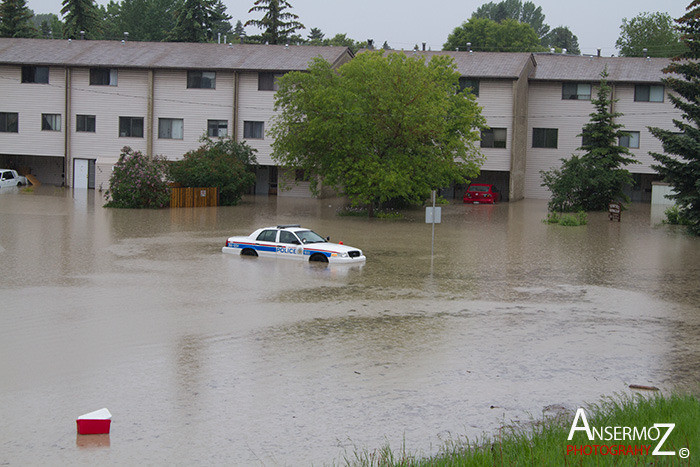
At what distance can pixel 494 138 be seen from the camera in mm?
56094

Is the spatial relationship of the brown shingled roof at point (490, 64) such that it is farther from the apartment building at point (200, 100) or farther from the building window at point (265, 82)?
the building window at point (265, 82)

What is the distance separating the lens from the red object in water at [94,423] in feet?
31.5

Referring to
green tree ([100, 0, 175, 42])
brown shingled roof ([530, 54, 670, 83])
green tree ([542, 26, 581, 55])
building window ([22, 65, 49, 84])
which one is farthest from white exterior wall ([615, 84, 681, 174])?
green tree ([542, 26, 581, 55])

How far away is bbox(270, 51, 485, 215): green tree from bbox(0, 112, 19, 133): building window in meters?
24.9

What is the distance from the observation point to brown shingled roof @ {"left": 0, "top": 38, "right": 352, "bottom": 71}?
182ft

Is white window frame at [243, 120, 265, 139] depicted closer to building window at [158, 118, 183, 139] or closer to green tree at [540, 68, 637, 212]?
building window at [158, 118, 183, 139]

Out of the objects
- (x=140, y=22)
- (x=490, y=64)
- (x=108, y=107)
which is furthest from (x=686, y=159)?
(x=140, y=22)

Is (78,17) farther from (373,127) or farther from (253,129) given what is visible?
(373,127)

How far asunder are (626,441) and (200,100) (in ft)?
166

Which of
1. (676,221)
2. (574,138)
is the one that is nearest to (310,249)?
(676,221)

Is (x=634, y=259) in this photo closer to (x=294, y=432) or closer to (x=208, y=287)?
(x=208, y=287)

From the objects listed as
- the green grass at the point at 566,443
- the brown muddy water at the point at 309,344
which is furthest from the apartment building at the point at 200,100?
the green grass at the point at 566,443

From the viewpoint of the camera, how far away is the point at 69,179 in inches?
2281

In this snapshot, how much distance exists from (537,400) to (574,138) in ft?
161
